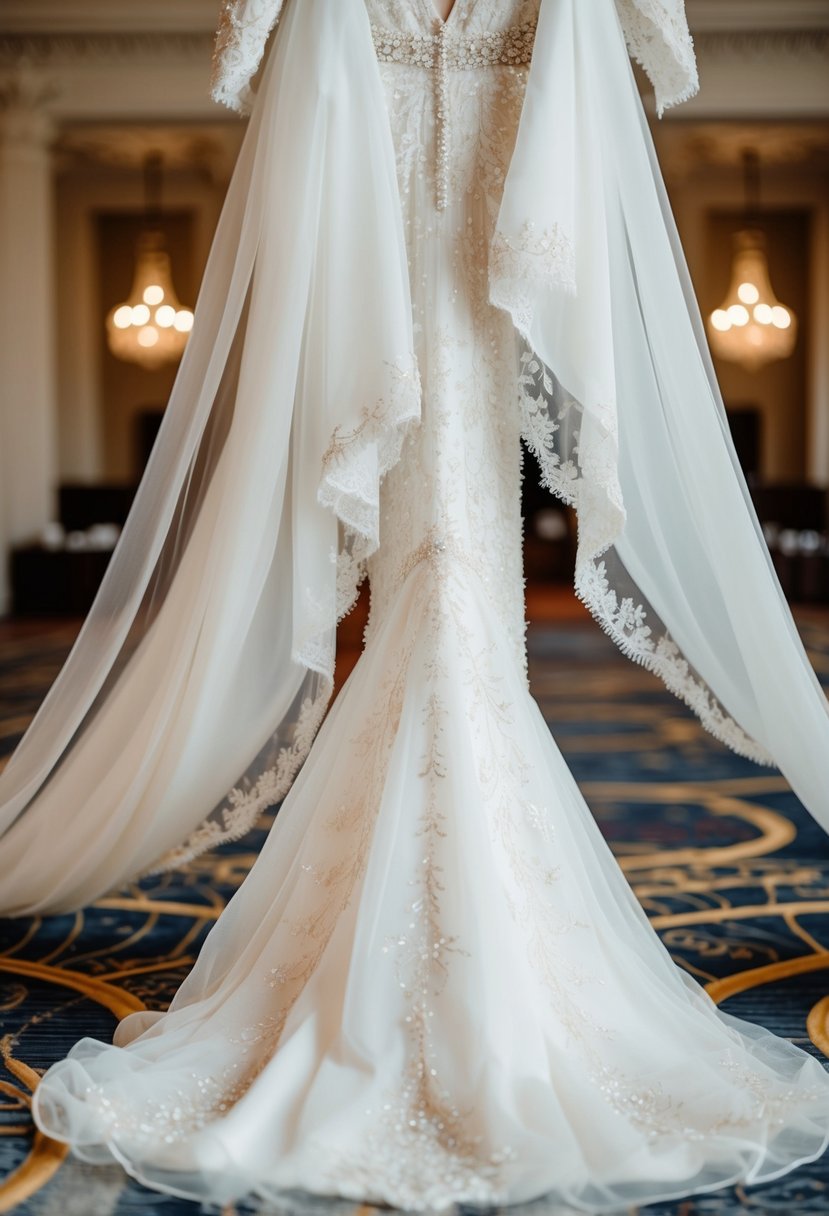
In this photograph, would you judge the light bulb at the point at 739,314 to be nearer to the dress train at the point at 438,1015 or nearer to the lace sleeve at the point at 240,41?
the lace sleeve at the point at 240,41

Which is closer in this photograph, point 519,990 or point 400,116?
point 519,990

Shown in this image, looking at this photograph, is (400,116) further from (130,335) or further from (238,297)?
(130,335)

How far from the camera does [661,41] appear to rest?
2551 mm

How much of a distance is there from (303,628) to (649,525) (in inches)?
27.3

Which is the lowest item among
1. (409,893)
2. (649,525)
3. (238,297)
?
(409,893)

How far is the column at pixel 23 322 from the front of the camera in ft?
38.0

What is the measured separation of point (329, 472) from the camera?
93.1 inches

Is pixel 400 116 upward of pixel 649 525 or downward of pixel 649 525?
upward

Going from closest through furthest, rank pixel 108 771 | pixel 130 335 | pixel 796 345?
pixel 108 771, pixel 130 335, pixel 796 345

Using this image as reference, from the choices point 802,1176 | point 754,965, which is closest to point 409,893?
point 802,1176

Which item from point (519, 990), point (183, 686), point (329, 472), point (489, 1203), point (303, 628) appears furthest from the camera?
point (183, 686)

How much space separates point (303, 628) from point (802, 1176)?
1.22 meters

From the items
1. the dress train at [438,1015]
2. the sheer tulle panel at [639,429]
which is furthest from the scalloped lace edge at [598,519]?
the dress train at [438,1015]

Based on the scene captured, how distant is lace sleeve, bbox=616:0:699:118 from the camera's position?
8.27 ft
